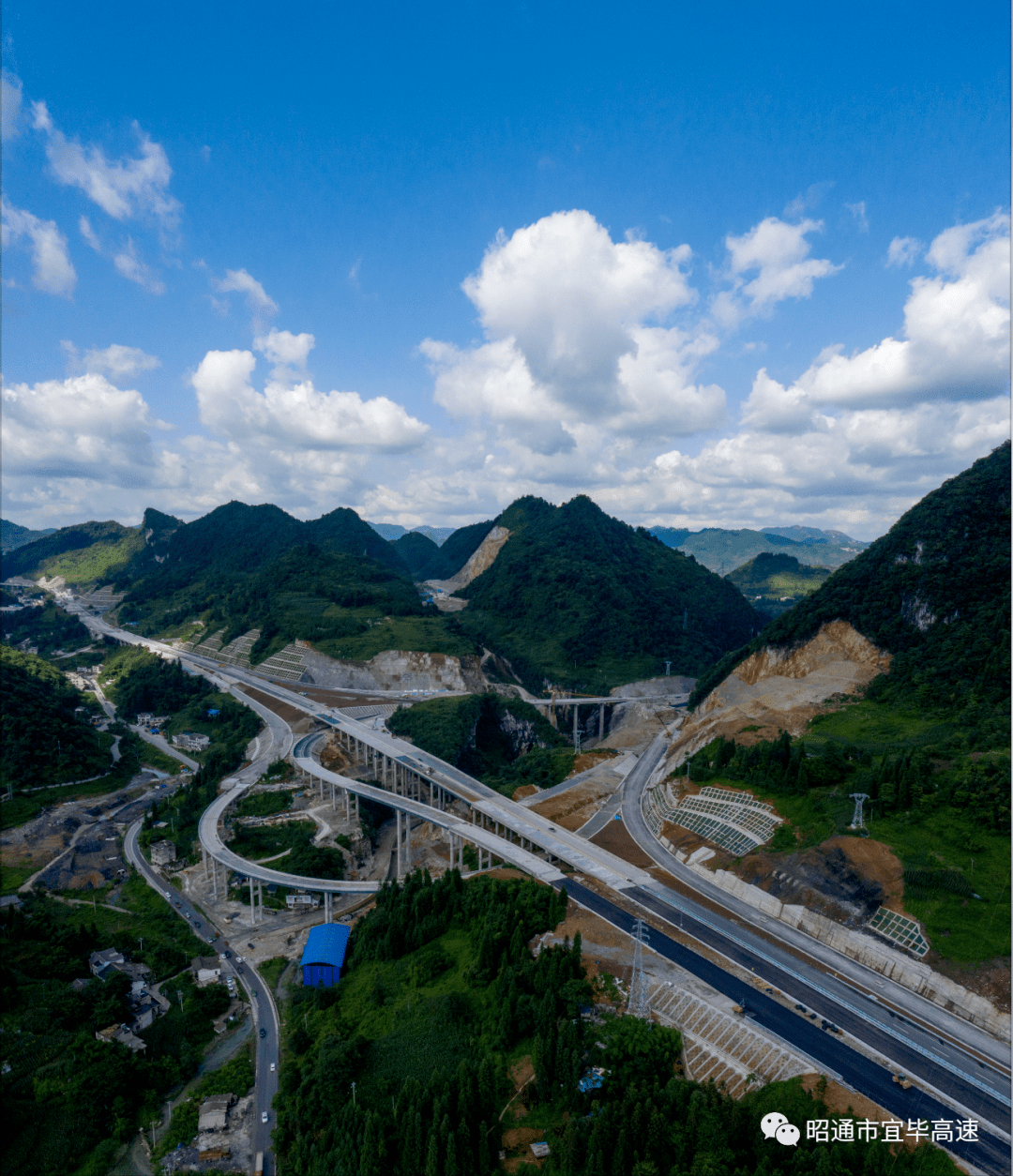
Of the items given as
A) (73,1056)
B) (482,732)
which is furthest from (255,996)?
(482,732)

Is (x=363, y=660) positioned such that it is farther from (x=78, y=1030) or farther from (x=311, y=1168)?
(x=311, y=1168)

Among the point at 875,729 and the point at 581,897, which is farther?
the point at 875,729

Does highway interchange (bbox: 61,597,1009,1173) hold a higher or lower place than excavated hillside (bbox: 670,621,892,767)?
lower

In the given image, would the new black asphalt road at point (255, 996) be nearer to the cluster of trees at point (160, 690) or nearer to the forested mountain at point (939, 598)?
the cluster of trees at point (160, 690)

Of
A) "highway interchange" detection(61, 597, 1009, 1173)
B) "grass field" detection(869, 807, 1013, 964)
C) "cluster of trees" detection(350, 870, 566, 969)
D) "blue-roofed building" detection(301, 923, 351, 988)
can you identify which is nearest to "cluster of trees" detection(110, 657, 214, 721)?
"highway interchange" detection(61, 597, 1009, 1173)

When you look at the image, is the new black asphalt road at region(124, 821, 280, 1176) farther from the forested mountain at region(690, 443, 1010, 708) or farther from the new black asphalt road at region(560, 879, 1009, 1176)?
the forested mountain at region(690, 443, 1010, 708)

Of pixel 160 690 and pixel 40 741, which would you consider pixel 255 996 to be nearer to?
pixel 40 741

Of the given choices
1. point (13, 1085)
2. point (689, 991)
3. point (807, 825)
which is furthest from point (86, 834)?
point (807, 825)
